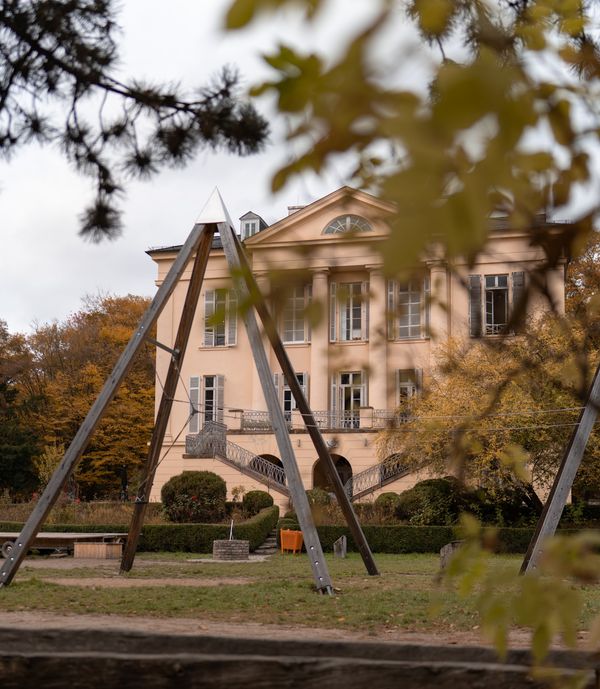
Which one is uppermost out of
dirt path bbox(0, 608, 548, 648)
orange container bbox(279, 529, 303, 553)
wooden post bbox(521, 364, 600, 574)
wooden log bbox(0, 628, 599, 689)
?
wooden post bbox(521, 364, 600, 574)

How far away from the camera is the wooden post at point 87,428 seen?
10.7 m

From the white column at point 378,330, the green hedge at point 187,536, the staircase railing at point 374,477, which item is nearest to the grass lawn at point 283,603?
the white column at point 378,330

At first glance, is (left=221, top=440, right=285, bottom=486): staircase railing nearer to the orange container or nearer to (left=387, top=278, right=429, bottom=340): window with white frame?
the orange container

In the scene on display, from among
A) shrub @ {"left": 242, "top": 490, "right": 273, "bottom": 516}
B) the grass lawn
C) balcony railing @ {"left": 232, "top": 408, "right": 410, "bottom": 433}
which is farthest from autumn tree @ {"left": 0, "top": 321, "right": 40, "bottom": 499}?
the grass lawn

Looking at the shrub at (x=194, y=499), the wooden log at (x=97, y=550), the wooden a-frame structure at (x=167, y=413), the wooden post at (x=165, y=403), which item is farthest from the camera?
the shrub at (x=194, y=499)

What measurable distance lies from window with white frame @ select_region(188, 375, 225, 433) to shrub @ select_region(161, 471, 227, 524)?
871 centimetres

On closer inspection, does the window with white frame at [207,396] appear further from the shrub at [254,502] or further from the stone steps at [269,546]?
the stone steps at [269,546]

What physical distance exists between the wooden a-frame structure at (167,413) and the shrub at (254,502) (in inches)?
547

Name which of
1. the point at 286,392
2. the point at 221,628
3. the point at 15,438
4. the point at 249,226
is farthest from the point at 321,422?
the point at 221,628

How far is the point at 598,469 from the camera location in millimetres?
24047

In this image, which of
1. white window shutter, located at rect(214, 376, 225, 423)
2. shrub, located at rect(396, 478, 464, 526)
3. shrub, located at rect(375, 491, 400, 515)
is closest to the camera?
shrub, located at rect(396, 478, 464, 526)

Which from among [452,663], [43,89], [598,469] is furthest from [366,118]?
[598,469]

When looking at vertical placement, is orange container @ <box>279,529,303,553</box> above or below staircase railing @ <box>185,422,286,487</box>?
below

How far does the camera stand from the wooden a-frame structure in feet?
35.0
